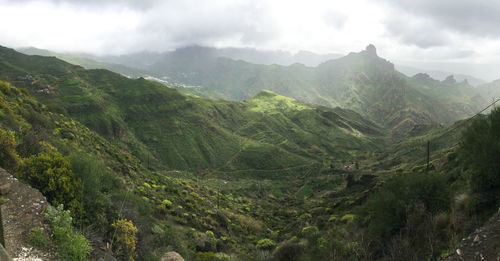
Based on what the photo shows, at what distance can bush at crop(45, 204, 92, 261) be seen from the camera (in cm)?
871

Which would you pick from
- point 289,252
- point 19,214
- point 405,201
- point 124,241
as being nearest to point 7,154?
point 19,214

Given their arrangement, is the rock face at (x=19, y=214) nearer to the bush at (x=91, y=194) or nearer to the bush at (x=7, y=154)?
the bush at (x=7, y=154)

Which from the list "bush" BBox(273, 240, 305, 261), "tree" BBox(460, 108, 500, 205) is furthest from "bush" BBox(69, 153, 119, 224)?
"tree" BBox(460, 108, 500, 205)

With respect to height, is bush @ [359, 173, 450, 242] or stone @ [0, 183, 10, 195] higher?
stone @ [0, 183, 10, 195]

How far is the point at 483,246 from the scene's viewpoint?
8.26 metres

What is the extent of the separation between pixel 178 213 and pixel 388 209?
27754 millimetres

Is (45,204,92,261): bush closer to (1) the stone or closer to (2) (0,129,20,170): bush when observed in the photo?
(1) the stone

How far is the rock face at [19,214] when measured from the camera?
8102mm

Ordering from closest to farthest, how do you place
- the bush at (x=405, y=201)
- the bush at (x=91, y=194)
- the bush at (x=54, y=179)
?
the bush at (x=54, y=179)
the bush at (x=91, y=194)
the bush at (x=405, y=201)

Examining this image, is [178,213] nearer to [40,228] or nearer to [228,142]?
[40,228]

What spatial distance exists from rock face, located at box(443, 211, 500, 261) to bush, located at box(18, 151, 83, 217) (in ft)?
54.9

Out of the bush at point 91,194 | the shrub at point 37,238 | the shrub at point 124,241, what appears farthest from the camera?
the bush at point 91,194

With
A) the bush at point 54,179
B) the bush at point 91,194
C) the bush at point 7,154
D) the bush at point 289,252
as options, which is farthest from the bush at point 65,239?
the bush at point 289,252

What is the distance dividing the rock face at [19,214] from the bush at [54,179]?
120 centimetres
